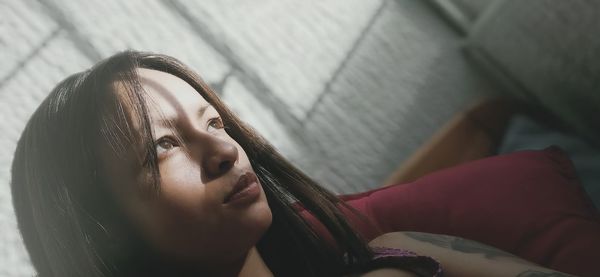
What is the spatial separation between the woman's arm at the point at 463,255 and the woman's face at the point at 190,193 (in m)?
0.28

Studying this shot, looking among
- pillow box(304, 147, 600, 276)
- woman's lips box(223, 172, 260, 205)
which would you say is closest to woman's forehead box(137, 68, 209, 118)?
Answer: woman's lips box(223, 172, 260, 205)

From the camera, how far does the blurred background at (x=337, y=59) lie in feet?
2.79

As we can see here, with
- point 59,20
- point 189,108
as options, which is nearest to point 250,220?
point 189,108

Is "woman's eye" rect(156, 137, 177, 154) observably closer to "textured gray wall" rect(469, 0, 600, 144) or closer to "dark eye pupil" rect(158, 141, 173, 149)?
"dark eye pupil" rect(158, 141, 173, 149)

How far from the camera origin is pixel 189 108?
25.6 inches

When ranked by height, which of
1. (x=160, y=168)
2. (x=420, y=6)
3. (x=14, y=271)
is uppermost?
(x=420, y=6)

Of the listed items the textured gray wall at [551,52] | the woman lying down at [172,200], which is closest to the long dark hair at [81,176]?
the woman lying down at [172,200]

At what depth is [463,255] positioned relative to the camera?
30.2 inches

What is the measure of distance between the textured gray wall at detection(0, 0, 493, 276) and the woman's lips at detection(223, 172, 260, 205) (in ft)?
1.03

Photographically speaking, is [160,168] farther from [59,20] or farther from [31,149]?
[59,20]

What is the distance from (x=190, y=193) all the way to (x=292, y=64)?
0.57m

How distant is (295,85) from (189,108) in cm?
47

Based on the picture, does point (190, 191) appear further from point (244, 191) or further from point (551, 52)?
point (551, 52)

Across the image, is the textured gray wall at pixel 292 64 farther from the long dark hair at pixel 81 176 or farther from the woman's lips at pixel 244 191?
the woman's lips at pixel 244 191
